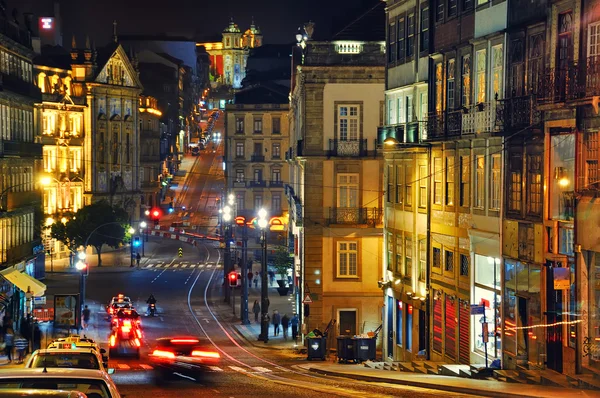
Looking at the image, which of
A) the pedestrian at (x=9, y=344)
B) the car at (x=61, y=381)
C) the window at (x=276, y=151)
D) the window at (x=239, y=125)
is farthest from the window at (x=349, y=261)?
the window at (x=239, y=125)

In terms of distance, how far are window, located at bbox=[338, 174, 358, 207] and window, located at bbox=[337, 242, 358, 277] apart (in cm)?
190

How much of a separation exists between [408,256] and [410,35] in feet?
25.9

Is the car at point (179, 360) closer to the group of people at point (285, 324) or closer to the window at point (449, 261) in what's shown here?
the window at point (449, 261)

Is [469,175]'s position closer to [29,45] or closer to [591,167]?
[591,167]

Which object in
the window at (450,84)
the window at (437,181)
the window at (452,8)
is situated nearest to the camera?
the window at (452,8)

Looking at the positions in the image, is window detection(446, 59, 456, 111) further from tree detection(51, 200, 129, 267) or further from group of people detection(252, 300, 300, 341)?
tree detection(51, 200, 129, 267)

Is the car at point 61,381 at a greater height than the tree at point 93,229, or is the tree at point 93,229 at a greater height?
the car at point 61,381

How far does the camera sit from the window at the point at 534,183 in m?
30.3

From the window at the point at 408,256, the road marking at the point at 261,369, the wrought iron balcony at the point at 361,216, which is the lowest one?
the road marking at the point at 261,369

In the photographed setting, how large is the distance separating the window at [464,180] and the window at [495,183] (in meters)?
2.18

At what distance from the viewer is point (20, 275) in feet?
191

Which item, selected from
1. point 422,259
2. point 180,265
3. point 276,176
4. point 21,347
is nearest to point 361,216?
point 422,259

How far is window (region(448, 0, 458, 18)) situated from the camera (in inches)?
1505

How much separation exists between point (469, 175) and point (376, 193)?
1898cm
